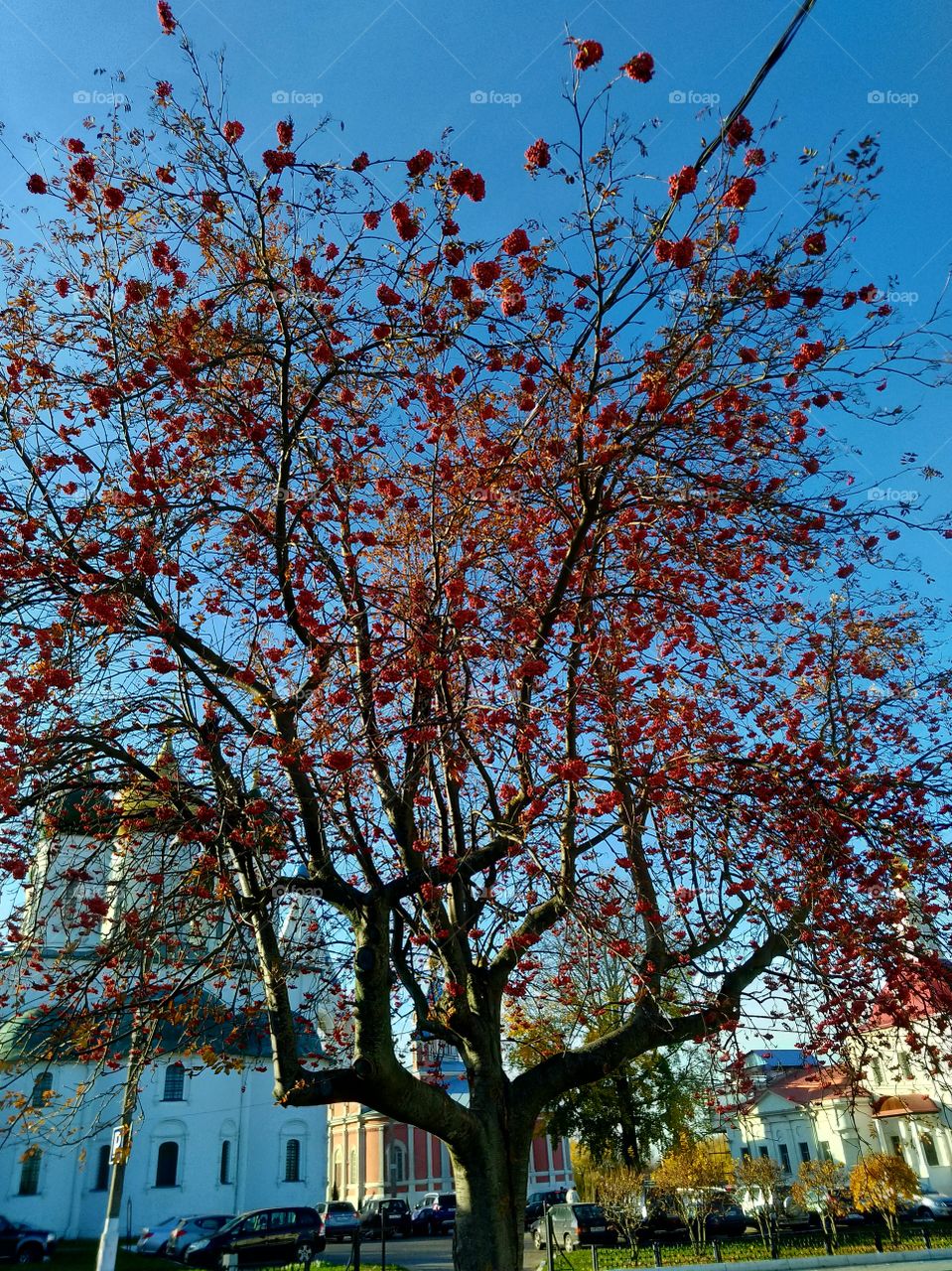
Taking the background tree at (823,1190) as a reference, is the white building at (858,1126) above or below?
above

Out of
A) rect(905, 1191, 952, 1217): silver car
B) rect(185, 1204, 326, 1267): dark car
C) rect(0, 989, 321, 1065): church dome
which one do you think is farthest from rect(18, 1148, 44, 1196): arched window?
rect(905, 1191, 952, 1217): silver car

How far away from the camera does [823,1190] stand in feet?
65.0

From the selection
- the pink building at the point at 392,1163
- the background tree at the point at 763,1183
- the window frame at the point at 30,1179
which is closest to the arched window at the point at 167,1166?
the window frame at the point at 30,1179

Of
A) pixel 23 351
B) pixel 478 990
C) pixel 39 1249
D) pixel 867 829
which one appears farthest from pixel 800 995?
pixel 39 1249

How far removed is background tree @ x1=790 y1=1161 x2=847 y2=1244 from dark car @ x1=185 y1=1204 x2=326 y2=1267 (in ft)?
38.5

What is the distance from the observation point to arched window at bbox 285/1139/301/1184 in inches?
1209

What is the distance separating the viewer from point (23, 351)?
20.8ft

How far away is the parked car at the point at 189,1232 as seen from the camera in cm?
2112

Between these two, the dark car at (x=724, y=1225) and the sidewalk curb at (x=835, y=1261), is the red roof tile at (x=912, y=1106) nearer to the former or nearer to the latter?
the dark car at (x=724, y=1225)

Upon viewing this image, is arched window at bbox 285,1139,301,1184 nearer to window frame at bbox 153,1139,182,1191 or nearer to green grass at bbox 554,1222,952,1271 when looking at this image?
window frame at bbox 153,1139,182,1191

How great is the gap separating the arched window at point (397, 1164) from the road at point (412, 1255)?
1155 cm

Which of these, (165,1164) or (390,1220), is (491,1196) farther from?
(165,1164)

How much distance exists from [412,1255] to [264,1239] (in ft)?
12.1

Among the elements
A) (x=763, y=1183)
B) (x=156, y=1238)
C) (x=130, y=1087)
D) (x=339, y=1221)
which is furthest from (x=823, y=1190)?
(x=130, y=1087)
